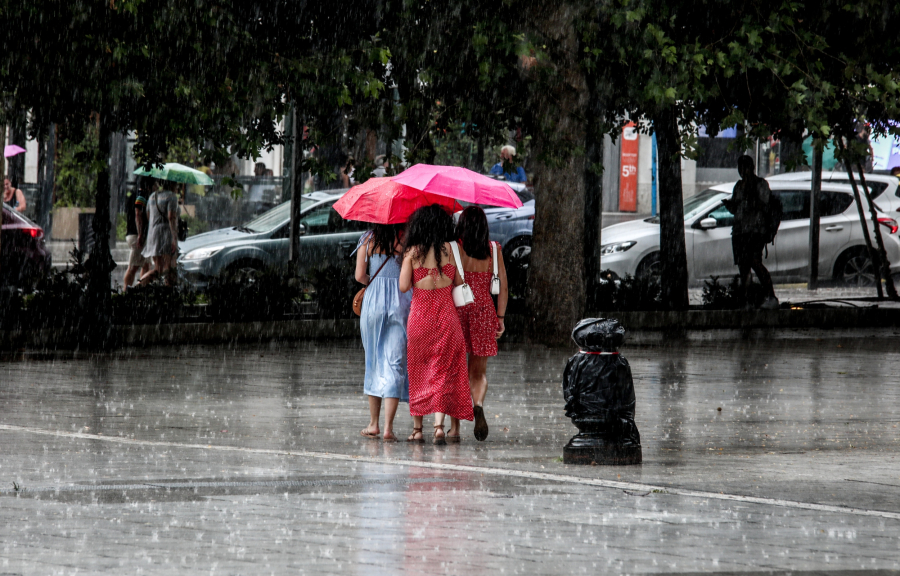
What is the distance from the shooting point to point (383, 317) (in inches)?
374

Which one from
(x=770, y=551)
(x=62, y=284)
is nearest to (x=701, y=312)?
(x=62, y=284)

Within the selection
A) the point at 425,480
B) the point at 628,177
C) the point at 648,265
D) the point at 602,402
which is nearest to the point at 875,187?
the point at 648,265

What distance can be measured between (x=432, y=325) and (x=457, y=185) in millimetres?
926

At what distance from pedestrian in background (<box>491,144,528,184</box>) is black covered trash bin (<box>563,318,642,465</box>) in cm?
894

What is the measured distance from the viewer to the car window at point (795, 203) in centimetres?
2264

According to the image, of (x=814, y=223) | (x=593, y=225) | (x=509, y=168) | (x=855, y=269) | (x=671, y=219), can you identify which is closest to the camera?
(x=509, y=168)

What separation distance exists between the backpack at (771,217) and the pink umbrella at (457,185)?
9.35m

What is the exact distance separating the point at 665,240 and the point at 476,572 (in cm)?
1430

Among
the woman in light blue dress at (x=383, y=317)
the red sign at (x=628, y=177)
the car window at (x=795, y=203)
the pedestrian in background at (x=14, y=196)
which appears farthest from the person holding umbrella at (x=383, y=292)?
the red sign at (x=628, y=177)

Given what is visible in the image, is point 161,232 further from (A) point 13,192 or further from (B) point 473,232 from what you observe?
(B) point 473,232

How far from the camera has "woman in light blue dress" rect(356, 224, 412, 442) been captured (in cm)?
949

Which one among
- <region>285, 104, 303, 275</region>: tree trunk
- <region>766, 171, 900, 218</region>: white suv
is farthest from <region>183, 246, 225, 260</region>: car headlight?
<region>766, 171, 900, 218</region>: white suv

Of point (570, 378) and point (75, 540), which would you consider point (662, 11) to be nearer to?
point (570, 378)

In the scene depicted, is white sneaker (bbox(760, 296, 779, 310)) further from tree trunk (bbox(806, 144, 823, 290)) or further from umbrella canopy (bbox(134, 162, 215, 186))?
umbrella canopy (bbox(134, 162, 215, 186))
